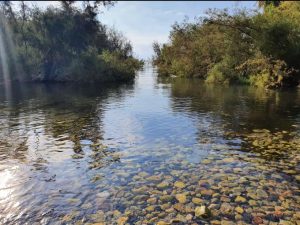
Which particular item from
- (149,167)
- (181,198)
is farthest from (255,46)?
(181,198)

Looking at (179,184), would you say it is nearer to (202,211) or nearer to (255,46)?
(202,211)

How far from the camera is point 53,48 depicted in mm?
46438

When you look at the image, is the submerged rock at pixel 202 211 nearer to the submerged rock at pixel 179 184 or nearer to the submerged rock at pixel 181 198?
the submerged rock at pixel 181 198

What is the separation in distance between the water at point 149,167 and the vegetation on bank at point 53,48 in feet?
86.6

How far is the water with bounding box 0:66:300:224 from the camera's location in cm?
707

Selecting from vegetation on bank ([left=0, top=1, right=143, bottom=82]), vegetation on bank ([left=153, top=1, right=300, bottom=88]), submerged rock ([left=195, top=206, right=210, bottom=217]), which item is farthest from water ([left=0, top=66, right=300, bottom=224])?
vegetation on bank ([left=0, top=1, right=143, bottom=82])

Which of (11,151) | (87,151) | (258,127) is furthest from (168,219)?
(258,127)

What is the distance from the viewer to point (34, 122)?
17078mm

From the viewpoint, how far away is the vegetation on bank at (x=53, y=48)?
44625mm

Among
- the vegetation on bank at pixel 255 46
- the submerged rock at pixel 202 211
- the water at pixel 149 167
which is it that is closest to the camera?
Answer: the submerged rock at pixel 202 211

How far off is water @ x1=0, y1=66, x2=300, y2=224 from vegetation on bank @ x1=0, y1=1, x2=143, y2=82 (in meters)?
26.4

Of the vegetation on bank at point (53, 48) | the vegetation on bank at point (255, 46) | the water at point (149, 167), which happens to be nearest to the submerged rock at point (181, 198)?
the water at point (149, 167)

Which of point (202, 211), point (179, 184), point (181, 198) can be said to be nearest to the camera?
point (202, 211)

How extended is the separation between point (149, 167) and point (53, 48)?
40.3m
